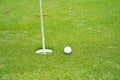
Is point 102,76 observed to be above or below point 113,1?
below

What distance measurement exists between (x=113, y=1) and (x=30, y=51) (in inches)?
213

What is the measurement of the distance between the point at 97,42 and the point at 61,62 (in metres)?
1.27

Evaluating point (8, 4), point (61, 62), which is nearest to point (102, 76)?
point (61, 62)

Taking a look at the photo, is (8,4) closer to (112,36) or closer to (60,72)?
(112,36)

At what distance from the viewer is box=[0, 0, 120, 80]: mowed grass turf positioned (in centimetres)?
439

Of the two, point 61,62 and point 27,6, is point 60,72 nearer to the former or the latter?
point 61,62

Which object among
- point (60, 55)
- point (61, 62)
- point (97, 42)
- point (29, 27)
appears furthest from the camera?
point (29, 27)

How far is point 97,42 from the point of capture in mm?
5695

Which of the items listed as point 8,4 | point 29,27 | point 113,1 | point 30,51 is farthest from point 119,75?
point 8,4

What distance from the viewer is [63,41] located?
585 cm

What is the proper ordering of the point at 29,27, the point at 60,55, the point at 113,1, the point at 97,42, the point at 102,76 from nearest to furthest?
the point at 102,76 < the point at 60,55 < the point at 97,42 < the point at 29,27 < the point at 113,1

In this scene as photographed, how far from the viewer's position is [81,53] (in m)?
5.14

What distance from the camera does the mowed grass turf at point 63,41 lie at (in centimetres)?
439

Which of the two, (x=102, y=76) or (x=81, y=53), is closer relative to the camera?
(x=102, y=76)
